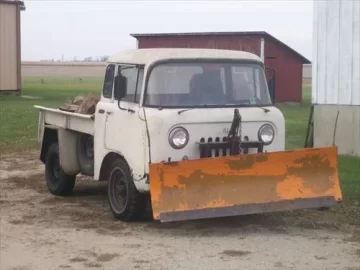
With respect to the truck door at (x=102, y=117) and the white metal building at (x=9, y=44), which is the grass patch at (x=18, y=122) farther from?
the truck door at (x=102, y=117)

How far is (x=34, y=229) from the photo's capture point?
9.38 meters

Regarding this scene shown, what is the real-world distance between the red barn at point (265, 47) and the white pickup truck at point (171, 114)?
23.9 meters

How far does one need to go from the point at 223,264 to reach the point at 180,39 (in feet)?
93.1

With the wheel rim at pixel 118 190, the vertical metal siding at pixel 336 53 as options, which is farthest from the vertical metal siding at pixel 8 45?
the wheel rim at pixel 118 190

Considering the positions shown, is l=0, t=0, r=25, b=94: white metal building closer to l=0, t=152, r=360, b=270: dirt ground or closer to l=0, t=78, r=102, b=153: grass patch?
l=0, t=78, r=102, b=153: grass patch

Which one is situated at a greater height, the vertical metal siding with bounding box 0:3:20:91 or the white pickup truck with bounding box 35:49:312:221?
the vertical metal siding with bounding box 0:3:20:91

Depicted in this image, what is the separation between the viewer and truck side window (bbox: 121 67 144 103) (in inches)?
374

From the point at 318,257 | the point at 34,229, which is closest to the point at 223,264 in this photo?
the point at 318,257

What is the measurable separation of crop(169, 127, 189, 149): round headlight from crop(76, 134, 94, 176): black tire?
2252 millimetres

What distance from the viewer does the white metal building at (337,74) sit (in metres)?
15.0

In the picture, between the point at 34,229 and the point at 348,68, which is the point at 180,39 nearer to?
the point at 348,68

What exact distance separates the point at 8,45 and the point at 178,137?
26761 millimetres

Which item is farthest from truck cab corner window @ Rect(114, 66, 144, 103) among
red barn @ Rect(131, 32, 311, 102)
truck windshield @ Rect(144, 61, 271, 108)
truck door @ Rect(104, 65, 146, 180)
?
red barn @ Rect(131, 32, 311, 102)

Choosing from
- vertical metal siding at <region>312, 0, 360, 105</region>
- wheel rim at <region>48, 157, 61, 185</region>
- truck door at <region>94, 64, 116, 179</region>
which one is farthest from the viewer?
vertical metal siding at <region>312, 0, 360, 105</region>
